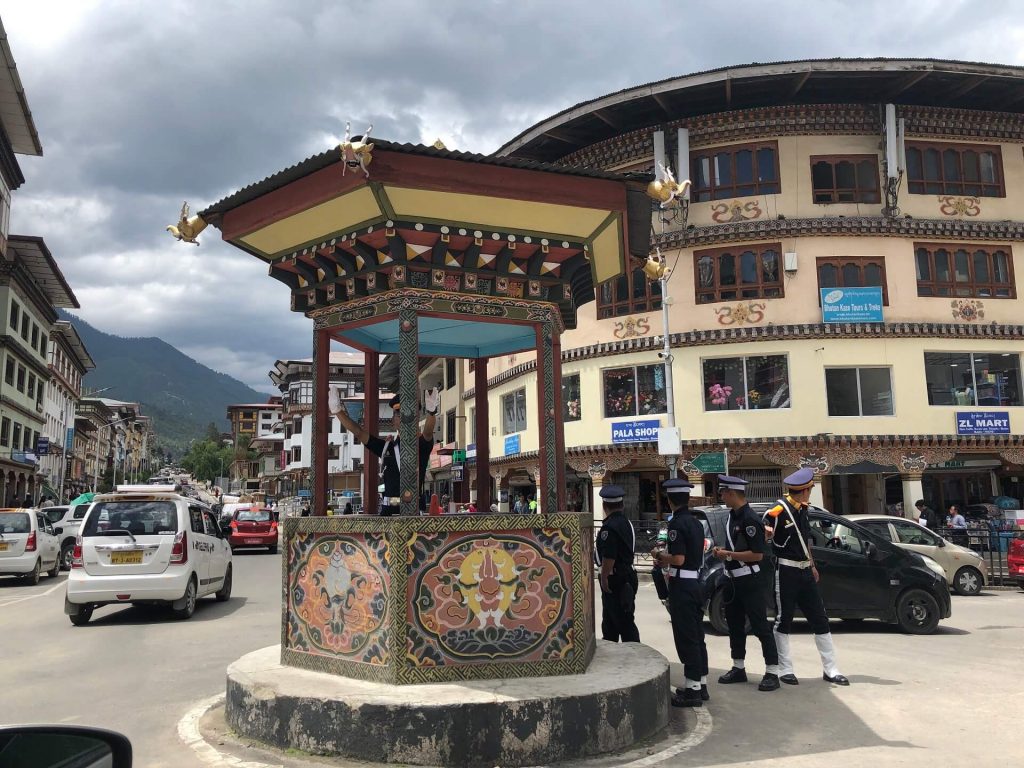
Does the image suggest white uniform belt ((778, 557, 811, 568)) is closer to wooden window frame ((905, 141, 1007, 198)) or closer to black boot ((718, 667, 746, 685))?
black boot ((718, 667, 746, 685))

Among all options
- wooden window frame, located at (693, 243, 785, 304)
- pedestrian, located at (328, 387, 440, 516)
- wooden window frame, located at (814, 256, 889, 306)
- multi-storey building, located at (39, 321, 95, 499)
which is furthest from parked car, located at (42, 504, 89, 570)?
multi-storey building, located at (39, 321, 95, 499)

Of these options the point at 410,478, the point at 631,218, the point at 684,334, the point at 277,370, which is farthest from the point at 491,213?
the point at 277,370

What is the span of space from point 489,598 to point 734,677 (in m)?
3.04

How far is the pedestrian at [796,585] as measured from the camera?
24.7 ft

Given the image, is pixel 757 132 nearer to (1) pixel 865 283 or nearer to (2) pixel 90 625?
(1) pixel 865 283

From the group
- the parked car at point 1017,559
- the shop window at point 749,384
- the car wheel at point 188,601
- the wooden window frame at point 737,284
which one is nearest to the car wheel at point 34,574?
the car wheel at point 188,601

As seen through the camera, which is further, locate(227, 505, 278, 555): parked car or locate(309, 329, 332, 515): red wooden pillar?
locate(227, 505, 278, 555): parked car

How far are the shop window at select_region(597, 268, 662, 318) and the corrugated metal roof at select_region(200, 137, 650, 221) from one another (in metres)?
18.3

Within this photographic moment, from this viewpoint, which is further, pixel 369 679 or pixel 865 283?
pixel 865 283

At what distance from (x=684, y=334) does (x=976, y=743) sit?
1940 cm

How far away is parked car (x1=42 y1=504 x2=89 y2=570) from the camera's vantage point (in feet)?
70.4

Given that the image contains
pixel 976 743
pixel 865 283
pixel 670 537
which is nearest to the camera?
pixel 976 743

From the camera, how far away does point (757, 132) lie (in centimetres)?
2489

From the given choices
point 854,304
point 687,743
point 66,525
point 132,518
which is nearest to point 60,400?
point 66,525
